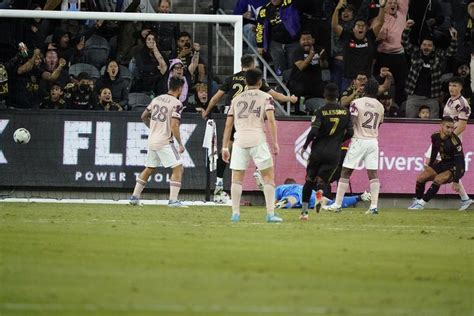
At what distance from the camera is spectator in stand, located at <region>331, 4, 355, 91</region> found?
28875 mm

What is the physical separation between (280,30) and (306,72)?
1639mm

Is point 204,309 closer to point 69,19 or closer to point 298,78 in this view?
point 69,19

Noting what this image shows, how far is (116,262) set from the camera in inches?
496

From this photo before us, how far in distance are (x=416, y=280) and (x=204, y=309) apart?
3.12 meters

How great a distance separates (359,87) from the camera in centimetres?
2683

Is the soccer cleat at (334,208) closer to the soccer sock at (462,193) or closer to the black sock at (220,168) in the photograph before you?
the black sock at (220,168)

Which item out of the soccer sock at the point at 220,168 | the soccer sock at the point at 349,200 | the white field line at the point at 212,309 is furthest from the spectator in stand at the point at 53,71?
the white field line at the point at 212,309

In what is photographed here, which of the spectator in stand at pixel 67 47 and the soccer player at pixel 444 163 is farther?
the spectator in stand at pixel 67 47

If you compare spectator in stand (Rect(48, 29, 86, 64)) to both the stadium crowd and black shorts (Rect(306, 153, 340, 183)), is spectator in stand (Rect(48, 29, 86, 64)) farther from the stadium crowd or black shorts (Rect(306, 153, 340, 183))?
black shorts (Rect(306, 153, 340, 183))

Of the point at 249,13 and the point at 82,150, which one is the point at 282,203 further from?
the point at 249,13

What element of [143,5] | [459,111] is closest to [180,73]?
[143,5]

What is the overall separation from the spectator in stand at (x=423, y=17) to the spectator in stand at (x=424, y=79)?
96 cm

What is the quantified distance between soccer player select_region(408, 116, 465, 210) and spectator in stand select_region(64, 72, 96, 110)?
7102 millimetres

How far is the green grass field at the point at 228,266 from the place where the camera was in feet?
32.0
